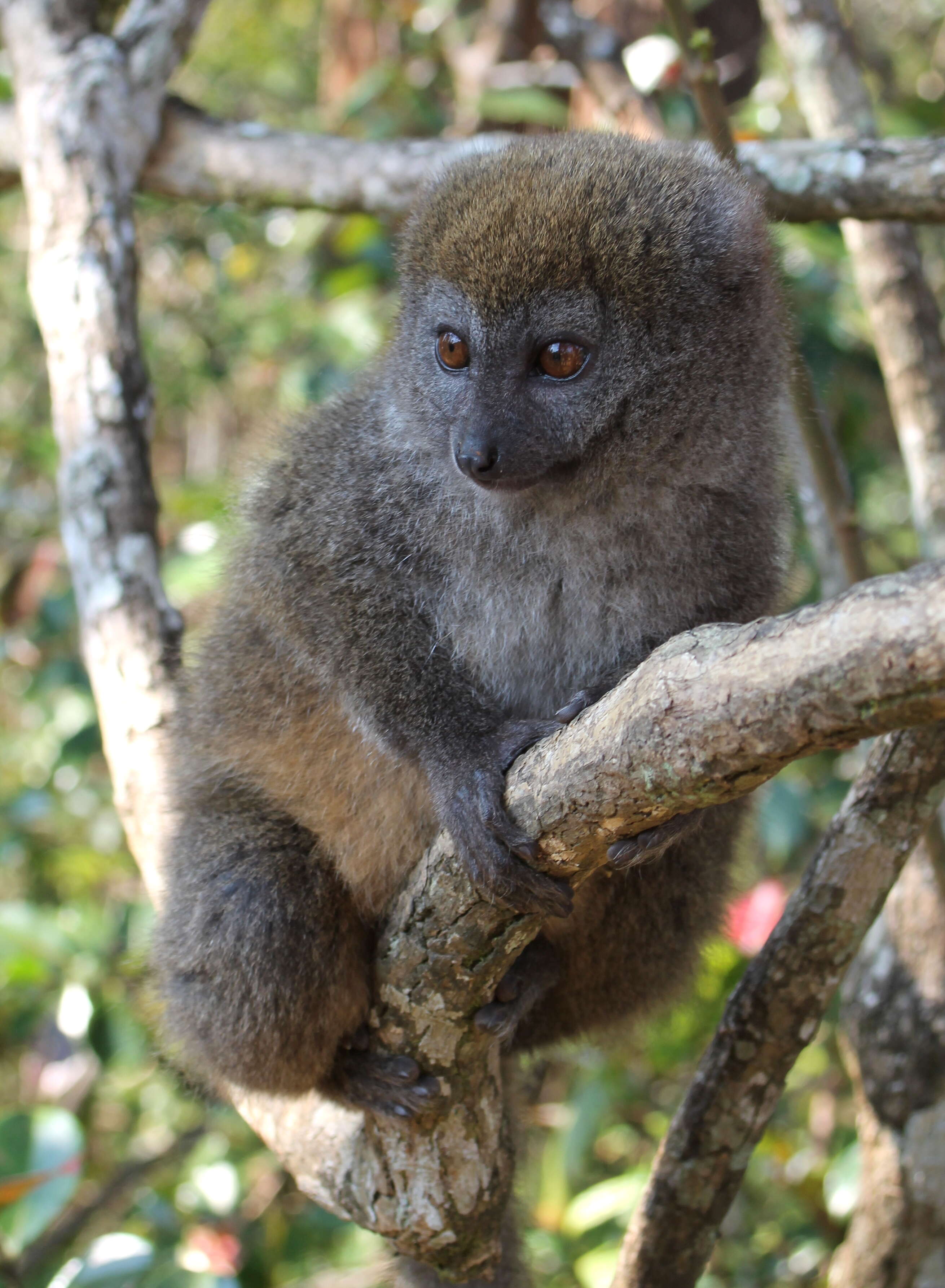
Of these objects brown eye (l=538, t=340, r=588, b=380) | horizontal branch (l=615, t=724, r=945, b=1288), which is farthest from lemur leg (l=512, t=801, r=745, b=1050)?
brown eye (l=538, t=340, r=588, b=380)

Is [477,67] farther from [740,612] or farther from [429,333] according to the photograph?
[740,612]

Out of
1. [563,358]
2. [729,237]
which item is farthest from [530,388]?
[729,237]

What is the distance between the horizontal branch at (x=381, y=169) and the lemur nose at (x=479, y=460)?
110 centimetres

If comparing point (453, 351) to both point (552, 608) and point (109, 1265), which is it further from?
point (109, 1265)

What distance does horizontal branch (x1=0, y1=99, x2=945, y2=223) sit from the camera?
2.90 meters

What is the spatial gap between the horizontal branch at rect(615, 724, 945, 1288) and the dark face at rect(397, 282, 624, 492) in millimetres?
872

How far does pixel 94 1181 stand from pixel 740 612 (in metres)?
4.11

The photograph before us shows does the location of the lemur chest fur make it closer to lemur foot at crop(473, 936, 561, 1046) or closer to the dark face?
the dark face

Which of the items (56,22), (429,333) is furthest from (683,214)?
(56,22)

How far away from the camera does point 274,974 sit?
2.43 m

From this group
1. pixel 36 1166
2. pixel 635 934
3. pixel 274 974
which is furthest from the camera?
pixel 36 1166

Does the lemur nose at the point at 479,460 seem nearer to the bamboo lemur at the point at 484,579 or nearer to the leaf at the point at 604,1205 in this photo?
the bamboo lemur at the point at 484,579

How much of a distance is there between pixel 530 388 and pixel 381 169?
168cm

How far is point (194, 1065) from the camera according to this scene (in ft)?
8.77
